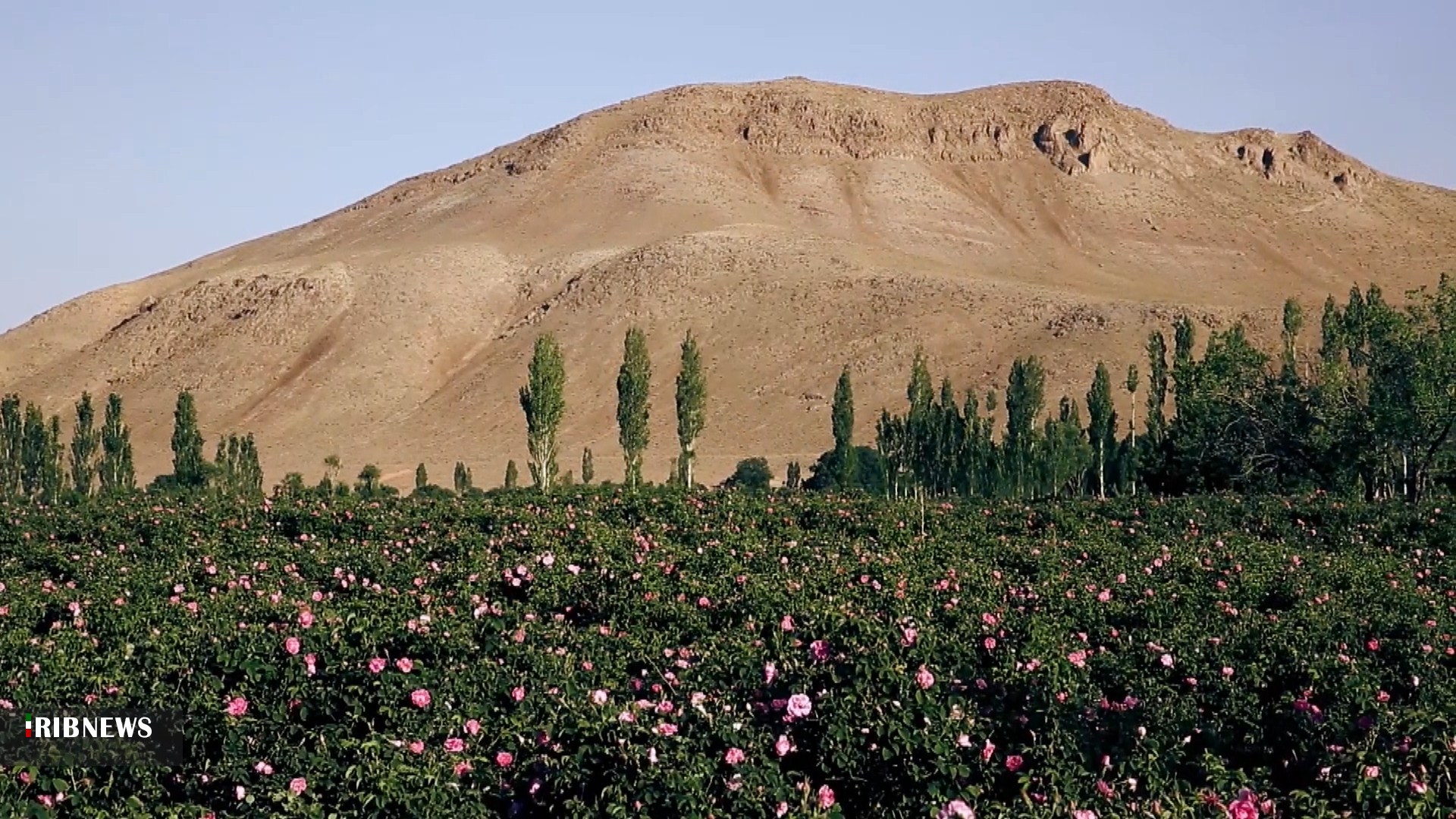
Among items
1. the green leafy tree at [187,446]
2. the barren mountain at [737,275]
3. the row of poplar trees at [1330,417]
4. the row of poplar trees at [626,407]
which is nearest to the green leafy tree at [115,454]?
the green leafy tree at [187,446]

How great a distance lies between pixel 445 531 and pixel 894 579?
6.07m

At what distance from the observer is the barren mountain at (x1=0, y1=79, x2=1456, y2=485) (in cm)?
11794

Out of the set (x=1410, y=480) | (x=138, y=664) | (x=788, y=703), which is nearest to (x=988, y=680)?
(x=788, y=703)

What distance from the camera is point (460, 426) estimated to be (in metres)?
118

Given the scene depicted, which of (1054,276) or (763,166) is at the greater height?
(763,166)

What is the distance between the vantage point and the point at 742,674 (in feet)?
36.1

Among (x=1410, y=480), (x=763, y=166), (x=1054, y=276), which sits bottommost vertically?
(x=1410, y=480)

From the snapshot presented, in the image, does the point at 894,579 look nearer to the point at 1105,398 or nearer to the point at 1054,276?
the point at 1105,398

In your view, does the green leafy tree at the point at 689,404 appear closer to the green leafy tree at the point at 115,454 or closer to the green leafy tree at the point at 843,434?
the green leafy tree at the point at 843,434

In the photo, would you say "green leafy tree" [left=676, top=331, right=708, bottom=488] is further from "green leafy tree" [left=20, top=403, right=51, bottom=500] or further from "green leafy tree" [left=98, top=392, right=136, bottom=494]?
"green leafy tree" [left=20, top=403, right=51, bottom=500]

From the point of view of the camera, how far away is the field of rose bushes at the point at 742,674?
29.1ft

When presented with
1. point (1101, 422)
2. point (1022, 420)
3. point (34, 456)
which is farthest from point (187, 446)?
point (1101, 422)
